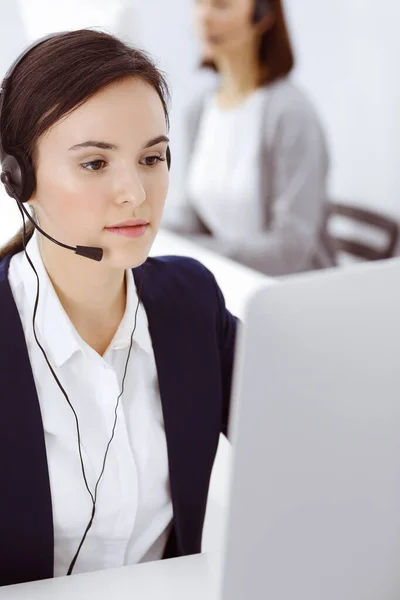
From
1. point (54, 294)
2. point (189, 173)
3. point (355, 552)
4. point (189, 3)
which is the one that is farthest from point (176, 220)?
point (355, 552)

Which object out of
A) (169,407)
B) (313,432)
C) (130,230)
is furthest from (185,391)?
(313,432)

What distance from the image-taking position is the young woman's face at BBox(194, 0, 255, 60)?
3260 mm

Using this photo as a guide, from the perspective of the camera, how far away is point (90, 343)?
1.21 meters

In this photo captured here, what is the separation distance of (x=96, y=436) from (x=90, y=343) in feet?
0.43

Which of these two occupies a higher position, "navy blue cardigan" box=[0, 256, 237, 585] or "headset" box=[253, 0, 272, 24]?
"headset" box=[253, 0, 272, 24]

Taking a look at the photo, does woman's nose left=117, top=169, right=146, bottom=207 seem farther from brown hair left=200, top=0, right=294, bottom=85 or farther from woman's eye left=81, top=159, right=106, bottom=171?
brown hair left=200, top=0, right=294, bottom=85

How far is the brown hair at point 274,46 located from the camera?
10.6ft

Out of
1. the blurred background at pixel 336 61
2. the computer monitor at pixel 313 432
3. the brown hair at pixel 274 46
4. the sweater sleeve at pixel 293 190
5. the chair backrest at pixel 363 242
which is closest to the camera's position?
the computer monitor at pixel 313 432

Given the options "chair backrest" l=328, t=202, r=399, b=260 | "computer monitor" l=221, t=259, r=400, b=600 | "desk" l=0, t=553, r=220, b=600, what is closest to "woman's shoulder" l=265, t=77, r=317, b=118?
"chair backrest" l=328, t=202, r=399, b=260

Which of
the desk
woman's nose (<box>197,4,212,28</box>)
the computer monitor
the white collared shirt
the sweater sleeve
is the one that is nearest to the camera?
the computer monitor

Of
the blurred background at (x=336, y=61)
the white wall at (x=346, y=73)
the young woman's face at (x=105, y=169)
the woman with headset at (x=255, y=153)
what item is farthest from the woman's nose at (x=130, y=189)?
the white wall at (x=346, y=73)

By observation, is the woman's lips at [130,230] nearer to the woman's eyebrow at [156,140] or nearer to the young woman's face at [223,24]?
the woman's eyebrow at [156,140]

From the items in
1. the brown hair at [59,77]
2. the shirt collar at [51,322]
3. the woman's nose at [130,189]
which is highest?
the brown hair at [59,77]

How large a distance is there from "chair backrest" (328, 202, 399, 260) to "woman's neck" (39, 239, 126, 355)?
2185 mm
